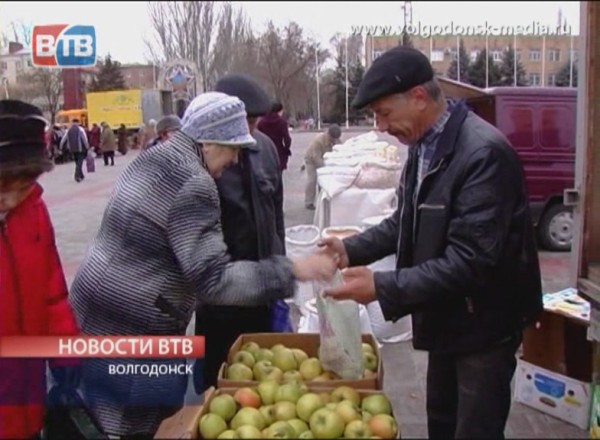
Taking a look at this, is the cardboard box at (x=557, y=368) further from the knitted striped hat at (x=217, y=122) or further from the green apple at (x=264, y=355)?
the knitted striped hat at (x=217, y=122)

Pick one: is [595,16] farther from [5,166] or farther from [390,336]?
[390,336]

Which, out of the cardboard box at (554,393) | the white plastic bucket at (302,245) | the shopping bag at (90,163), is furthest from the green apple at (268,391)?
the shopping bag at (90,163)

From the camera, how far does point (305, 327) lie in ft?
16.6

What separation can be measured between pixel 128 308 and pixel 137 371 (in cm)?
21

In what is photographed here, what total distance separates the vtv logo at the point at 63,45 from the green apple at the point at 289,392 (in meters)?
1.90

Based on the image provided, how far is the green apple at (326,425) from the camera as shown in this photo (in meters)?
1.74

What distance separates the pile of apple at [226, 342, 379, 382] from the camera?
7.01 ft

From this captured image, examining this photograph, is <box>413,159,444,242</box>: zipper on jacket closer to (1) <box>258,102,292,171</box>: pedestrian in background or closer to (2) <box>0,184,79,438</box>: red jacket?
(2) <box>0,184,79,438</box>: red jacket

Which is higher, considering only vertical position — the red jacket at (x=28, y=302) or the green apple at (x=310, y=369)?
the red jacket at (x=28, y=302)

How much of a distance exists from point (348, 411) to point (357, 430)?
8cm

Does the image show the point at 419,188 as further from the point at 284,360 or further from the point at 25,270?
the point at 25,270

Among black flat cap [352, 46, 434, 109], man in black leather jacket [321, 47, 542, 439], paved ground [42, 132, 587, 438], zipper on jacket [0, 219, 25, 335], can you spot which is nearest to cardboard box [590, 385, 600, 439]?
man in black leather jacket [321, 47, 542, 439]

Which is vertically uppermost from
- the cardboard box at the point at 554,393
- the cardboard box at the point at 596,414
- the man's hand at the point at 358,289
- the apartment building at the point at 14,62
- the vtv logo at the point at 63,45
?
the vtv logo at the point at 63,45

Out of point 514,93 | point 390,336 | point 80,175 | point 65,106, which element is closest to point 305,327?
point 390,336
